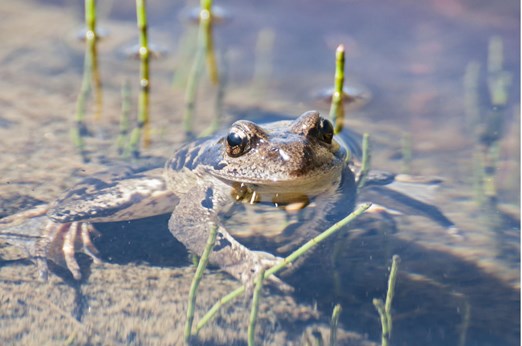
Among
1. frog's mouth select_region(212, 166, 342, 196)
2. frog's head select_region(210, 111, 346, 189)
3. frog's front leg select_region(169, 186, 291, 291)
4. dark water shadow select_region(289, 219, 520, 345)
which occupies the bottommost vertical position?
dark water shadow select_region(289, 219, 520, 345)

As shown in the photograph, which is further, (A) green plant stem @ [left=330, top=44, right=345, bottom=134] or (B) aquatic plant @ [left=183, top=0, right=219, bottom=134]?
(B) aquatic plant @ [left=183, top=0, right=219, bottom=134]

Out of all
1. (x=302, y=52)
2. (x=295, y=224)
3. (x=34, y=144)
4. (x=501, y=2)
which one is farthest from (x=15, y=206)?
(x=501, y=2)

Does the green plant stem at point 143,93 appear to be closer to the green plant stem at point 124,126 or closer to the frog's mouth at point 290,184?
the green plant stem at point 124,126

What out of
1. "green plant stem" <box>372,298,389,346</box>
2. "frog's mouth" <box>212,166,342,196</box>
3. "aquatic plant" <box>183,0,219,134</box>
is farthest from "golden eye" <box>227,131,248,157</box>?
"green plant stem" <box>372,298,389,346</box>

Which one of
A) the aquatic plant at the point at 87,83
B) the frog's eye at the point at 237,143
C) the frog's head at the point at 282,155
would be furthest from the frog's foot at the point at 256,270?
the aquatic plant at the point at 87,83

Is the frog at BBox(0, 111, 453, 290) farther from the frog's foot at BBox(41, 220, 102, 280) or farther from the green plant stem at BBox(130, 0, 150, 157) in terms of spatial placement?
the green plant stem at BBox(130, 0, 150, 157)

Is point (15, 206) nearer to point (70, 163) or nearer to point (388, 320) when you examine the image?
point (70, 163)

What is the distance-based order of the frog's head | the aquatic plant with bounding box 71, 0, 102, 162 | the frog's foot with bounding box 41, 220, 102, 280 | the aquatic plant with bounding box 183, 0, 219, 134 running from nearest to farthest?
the frog's foot with bounding box 41, 220, 102, 280 → the frog's head → the aquatic plant with bounding box 71, 0, 102, 162 → the aquatic plant with bounding box 183, 0, 219, 134

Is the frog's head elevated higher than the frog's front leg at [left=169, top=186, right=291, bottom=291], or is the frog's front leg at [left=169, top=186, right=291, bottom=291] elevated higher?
the frog's head

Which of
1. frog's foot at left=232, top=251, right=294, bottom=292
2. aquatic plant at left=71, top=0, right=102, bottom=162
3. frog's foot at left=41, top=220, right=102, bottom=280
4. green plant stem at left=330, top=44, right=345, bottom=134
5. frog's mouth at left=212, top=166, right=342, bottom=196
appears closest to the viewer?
frog's foot at left=232, top=251, right=294, bottom=292
